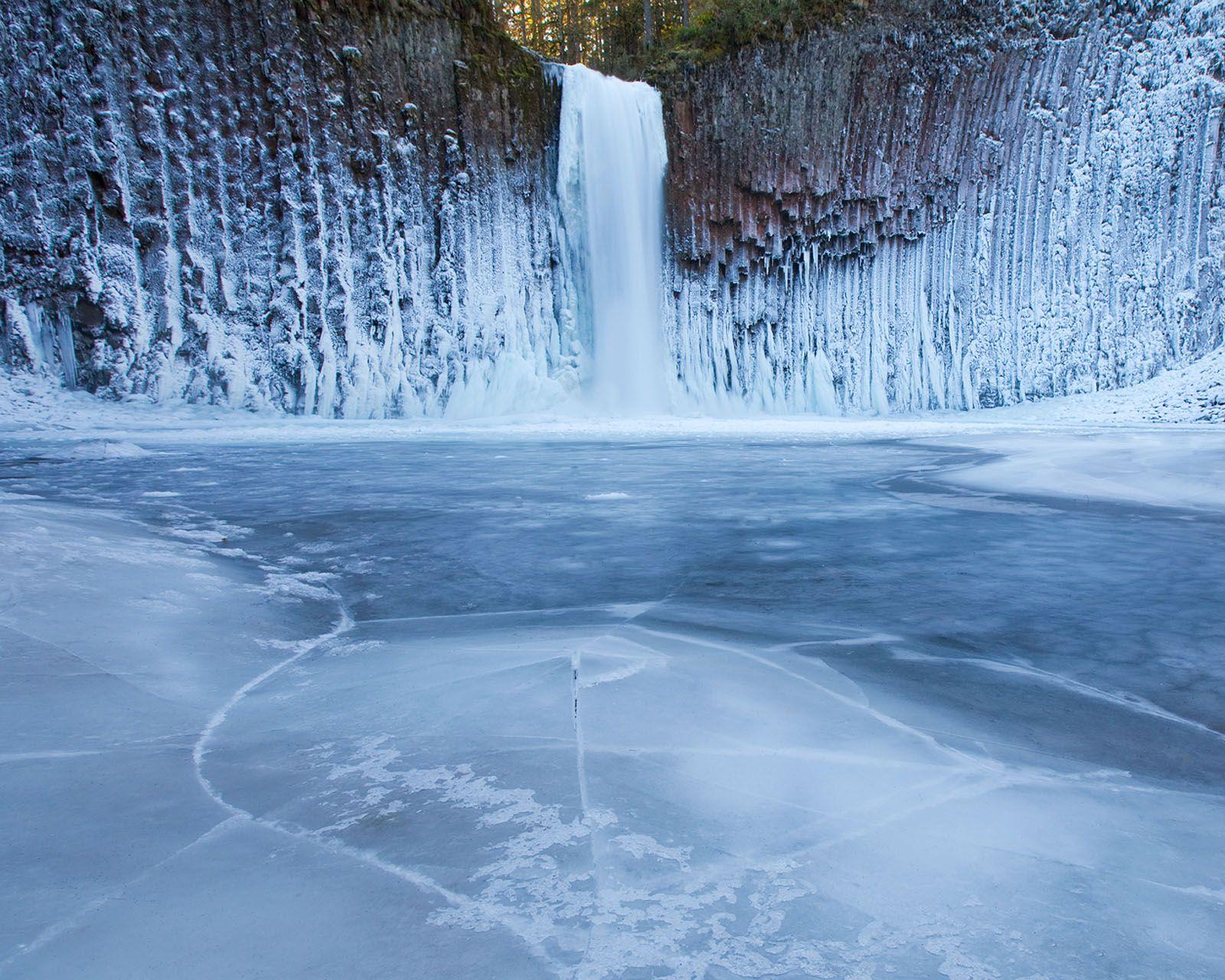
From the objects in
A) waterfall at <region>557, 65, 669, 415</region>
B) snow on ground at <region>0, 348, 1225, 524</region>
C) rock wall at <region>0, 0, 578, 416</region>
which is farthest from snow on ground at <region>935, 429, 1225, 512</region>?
rock wall at <region>0, 0, 578, 416</region>

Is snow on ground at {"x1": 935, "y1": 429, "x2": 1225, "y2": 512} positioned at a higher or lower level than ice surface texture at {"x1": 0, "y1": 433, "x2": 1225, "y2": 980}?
higher

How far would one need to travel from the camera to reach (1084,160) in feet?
46.8

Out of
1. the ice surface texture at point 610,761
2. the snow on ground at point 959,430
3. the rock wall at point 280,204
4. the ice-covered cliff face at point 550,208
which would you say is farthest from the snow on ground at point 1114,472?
the rock wall at point 280,204

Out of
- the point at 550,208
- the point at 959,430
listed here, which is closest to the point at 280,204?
the point at 550,208

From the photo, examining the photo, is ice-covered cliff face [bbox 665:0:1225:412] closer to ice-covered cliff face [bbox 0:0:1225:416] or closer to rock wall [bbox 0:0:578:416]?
ice-covered cliff face [bbox 0:0:1225:416]

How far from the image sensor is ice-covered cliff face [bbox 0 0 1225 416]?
11.4 metres

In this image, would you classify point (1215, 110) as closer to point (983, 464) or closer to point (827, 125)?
point (827, 125)

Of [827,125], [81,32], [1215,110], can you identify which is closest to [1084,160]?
[1215,110]

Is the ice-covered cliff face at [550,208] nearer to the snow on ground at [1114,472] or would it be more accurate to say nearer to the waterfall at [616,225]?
the waterfall at [616,225]

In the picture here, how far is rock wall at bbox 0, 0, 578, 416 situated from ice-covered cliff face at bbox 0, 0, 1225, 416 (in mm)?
41

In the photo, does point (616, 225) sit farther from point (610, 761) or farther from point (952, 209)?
point (610, 761)

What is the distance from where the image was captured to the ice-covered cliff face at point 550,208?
Answer: 11.4 metres

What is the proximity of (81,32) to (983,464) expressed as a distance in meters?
12.8

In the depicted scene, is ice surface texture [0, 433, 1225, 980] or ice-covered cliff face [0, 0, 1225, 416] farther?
ice-covered cliff face [0, 0, 1225, 416]
